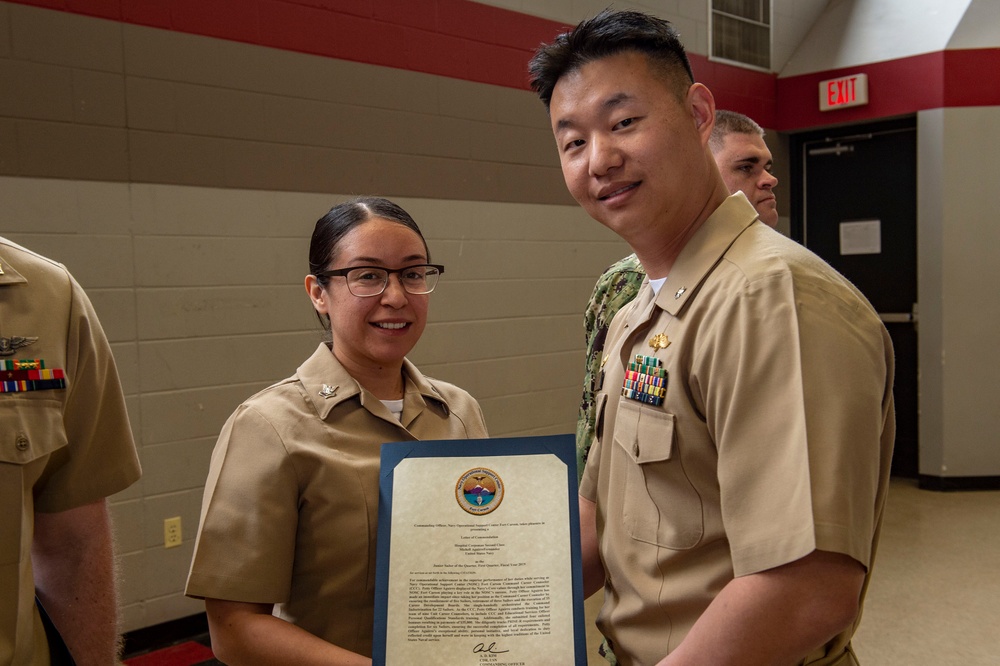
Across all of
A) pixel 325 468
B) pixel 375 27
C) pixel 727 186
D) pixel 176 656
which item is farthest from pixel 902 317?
pixel 325 468

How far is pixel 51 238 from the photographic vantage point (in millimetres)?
3123

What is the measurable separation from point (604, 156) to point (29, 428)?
3.15 feet

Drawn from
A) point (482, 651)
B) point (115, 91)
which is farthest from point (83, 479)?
point (115, 91)

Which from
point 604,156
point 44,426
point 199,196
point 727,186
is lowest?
point 44,426

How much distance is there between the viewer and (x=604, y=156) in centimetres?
123

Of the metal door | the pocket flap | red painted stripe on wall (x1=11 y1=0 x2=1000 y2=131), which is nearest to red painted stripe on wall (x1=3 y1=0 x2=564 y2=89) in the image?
red painted stripe on wall (x1=11 y1=0 x2=1000 y2=131)

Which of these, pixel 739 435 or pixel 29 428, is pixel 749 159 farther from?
pixel 29 428

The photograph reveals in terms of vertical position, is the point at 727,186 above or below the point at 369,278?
above

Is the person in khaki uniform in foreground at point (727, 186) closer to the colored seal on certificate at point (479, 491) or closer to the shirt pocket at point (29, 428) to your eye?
the colored seal on certificate at point (479, 491)

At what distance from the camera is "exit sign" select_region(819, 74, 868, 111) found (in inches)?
232

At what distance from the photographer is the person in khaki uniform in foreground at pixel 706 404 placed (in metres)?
0.96

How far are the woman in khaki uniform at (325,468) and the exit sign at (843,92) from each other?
17.2ft

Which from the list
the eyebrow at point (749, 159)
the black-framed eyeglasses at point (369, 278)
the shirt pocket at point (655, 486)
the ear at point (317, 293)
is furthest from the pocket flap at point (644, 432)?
the eyebrow at point (749, 159)

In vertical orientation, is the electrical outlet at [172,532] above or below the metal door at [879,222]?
below
